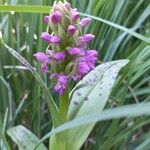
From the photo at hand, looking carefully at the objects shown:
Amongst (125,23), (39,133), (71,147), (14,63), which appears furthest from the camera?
(125,23)

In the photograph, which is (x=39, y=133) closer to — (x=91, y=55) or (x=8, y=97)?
(x=8, y=97)

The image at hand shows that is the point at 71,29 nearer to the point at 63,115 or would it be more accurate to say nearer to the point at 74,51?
the point at 74,51

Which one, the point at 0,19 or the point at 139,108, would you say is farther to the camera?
the point at 0,19

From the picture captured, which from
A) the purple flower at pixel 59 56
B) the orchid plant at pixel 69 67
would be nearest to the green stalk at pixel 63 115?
the orchid plant at pixel 69 67

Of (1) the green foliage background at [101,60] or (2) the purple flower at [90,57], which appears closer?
(2) the purple flower at [90,57]

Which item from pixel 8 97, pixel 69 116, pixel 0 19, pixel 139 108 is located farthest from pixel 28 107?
pixel 139 108

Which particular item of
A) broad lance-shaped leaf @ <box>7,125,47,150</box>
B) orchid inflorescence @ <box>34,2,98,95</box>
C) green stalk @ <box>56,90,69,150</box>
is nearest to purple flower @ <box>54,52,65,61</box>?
orchid inflorescence @ <box>34,2,98,95</box>

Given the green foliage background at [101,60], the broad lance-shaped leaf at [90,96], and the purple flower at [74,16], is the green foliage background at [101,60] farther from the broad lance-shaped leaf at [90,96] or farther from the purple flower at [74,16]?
the purple flower at [74,16]
